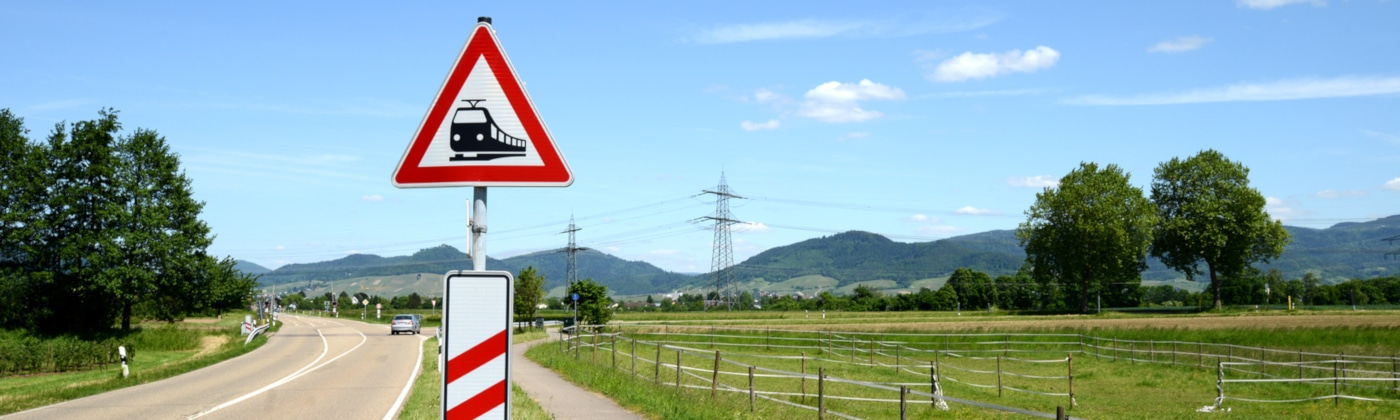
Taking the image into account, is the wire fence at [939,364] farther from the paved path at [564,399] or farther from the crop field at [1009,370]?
the paved path at [564,399]

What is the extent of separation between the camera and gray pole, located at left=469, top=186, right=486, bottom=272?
4.19 m

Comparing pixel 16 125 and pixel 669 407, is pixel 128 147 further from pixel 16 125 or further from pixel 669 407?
pixel 669 407

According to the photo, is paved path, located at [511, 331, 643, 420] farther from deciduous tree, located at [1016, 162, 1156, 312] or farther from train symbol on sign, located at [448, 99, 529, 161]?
deciduous tree, located at [1016, 162, 1156, 312]

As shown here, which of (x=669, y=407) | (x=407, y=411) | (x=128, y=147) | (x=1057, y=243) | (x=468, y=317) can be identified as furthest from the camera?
(x=1057, y=243)

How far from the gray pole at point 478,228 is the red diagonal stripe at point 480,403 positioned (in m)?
0.51

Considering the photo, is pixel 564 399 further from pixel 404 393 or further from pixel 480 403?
pixel 480 403

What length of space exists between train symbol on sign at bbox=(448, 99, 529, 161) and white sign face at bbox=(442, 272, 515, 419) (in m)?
0.59

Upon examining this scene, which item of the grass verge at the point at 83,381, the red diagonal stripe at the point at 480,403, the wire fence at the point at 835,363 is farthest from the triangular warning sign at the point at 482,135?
the grass verge at the point at 83,381

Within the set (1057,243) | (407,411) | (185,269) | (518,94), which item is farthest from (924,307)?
(518,94)

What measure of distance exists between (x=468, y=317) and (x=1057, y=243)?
98.0 meters

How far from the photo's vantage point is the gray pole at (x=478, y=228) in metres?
4.19

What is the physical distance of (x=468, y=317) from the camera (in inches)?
163

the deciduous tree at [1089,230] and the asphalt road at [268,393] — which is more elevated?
the deciduous tree at [1089,230]

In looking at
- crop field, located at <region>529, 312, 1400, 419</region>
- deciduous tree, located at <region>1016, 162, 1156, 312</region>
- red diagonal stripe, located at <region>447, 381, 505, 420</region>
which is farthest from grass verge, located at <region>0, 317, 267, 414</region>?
deciduous tree, located at <region>1016, 162, 1156, 312</region>
